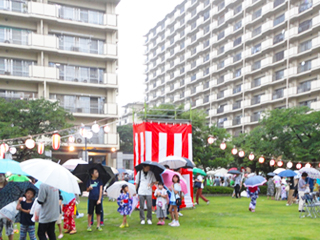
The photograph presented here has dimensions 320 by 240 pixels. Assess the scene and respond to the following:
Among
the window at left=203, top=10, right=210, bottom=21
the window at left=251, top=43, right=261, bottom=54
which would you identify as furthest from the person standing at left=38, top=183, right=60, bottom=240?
the window at left=203, top=10, right=210, bottom=21

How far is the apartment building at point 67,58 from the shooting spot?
29.6 m

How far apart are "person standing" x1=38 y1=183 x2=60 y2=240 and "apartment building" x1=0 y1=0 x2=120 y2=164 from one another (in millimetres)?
24275

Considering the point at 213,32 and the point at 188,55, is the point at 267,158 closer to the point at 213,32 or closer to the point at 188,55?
the point at 213,32

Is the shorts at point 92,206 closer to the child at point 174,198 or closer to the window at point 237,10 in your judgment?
the child at point 174,198

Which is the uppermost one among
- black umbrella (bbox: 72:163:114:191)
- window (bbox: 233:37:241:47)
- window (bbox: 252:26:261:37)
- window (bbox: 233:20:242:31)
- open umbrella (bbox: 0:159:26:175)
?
window (bbox: 233:20:242:31)

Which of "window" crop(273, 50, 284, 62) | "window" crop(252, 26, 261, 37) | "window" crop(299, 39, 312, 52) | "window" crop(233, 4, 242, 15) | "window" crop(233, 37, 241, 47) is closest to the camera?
"window" crop(299, 39, 312, 52)

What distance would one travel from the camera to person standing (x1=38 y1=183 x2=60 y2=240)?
6.45 m

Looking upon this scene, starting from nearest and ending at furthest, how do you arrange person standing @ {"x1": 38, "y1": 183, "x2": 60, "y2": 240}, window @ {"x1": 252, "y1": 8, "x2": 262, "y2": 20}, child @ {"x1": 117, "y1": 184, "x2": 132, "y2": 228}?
person standing @ {"x1": 38, "y1": 183, "x2": 60, "y2": 240} → child @ {"x1": 117, "y1": 184, "x2": 132, "y2": 228} → window @ {"x1": 252, "y1": 8, "x2": 262, "y2": 20}

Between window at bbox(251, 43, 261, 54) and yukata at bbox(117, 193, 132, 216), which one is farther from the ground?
window at bbox(251, 43, 261, 54)

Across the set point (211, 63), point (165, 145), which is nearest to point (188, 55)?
point (211, 63)

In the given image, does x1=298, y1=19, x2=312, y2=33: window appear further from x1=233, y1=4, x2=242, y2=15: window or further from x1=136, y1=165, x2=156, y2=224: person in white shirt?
x1=136, y1=165, x2=156, y2=224: person in white shirt

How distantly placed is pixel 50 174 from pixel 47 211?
26.0 inches

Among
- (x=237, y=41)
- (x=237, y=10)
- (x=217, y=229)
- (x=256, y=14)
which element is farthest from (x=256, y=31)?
(x=217, y=229)

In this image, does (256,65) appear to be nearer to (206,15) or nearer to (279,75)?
(279,75)
